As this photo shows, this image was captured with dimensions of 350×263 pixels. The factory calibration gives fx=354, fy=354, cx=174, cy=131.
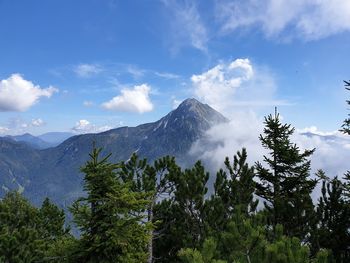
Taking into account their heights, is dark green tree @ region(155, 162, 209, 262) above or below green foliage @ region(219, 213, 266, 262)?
below

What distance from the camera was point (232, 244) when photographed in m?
7.52

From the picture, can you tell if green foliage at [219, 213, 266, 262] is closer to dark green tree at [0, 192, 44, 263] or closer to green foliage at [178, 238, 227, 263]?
green foliage at [178, 238, 227, 263]

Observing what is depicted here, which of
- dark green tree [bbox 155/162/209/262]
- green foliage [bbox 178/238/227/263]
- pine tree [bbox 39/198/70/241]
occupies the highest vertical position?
green foliage [bbox 178/238/227/263]

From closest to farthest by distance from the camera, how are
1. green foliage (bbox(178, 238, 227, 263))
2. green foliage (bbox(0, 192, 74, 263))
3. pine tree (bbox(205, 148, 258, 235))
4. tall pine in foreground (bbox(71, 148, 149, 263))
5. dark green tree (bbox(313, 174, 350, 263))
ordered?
green foliage (bbox(178, 238, 227, 263)) < tall pine in foreground (bbox(71, 148, 149, 263)) < dark green tree (bbox(313, 174, 350, 263)) < pine tree (bbox(205, 148, 258, 235)) < green foliage (bbox(0, 192, 74, 263))

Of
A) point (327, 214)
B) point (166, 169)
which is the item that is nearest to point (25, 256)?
point (166, 169)

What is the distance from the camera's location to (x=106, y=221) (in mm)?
14070

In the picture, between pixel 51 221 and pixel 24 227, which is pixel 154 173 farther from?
pixel 51 221

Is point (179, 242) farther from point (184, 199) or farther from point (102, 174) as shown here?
point (102, 174)

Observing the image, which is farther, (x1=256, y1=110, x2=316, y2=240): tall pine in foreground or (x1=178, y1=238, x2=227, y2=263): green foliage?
(x1=256, y1=110, x2=316, y2=240): tall pine in foreground

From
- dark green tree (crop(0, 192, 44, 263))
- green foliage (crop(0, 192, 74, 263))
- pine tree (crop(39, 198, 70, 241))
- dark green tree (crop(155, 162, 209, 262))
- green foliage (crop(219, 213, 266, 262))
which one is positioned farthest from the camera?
pine tree (crop(39, 198, 70, 241))

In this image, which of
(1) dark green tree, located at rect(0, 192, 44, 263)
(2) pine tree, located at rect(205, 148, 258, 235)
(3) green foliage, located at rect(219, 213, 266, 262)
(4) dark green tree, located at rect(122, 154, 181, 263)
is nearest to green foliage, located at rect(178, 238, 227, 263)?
(3) green foliage, located at rect(219, 213, 266, 262)

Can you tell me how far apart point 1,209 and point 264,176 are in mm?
27060

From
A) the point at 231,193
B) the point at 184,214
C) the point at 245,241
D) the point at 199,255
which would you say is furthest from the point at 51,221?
the point at 199,255

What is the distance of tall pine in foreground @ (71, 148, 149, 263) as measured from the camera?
1386cm
